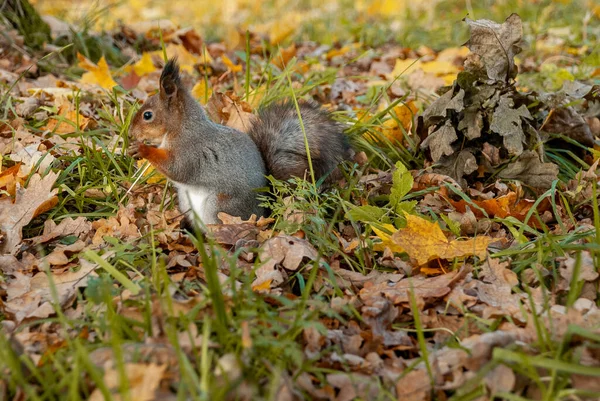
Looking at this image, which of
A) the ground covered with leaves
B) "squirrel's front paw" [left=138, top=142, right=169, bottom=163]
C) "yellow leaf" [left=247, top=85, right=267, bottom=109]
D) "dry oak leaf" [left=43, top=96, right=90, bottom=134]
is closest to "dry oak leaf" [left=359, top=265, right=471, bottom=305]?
the ground covered with leaves

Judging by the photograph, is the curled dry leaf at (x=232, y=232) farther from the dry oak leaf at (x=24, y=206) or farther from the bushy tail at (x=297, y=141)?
the dry oak leaf at (x=24, y=206)

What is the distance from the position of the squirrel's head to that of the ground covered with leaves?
0.17 m

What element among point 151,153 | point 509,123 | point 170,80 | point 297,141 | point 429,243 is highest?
point 170,80

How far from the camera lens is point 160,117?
2.76m

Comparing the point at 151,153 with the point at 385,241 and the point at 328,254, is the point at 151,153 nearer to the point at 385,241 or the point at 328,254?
the point at 328,254

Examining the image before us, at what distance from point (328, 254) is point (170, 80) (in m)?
0.95

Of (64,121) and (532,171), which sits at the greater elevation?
(64,121)

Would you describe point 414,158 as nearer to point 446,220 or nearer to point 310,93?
point 446,220

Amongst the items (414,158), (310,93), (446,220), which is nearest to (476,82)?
(414,158)

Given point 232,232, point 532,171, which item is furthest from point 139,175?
point 532,171

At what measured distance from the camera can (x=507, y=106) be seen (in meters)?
2.83

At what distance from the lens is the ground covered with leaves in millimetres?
1583

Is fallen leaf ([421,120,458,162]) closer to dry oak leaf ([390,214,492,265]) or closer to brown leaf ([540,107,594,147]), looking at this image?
brown leaf ([540,107,594,147])

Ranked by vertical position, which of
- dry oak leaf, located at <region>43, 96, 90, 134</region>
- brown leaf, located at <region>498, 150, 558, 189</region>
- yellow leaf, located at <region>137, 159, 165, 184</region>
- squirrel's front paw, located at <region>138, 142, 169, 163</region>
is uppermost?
dry oak leaf, located at <region>43, 96, 90, 134</region>
